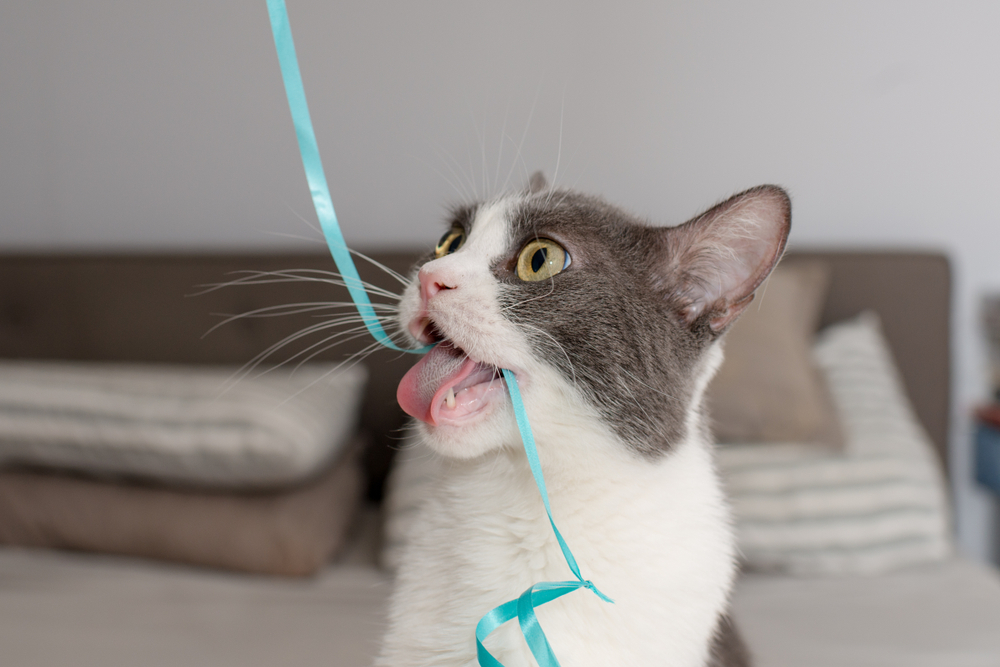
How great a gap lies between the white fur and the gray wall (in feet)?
3.74

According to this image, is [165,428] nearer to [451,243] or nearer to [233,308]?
[233,308]

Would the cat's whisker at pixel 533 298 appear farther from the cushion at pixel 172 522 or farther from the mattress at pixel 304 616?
the cushion at pixel 172 522

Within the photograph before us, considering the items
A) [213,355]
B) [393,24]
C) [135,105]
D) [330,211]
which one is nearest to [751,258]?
[330,211]

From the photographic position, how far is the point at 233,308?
1.81 m

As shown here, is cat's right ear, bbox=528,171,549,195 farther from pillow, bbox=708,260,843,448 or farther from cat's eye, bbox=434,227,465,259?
pillow, bbox=708,260,843,448

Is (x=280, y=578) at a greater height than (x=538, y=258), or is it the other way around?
(x=538, y=258)

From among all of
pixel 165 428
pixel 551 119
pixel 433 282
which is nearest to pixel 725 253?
pixel 433 282

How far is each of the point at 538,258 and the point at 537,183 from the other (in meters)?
0.25

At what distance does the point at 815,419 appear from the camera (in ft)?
4.92

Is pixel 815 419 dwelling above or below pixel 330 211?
below

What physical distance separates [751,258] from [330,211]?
390mm

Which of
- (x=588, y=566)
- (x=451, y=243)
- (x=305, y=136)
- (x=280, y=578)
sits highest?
(x=305, y=136)

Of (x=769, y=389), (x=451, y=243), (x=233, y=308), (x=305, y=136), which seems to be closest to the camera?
(x=305, y=136)

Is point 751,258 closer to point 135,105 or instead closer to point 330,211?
point 330,211
